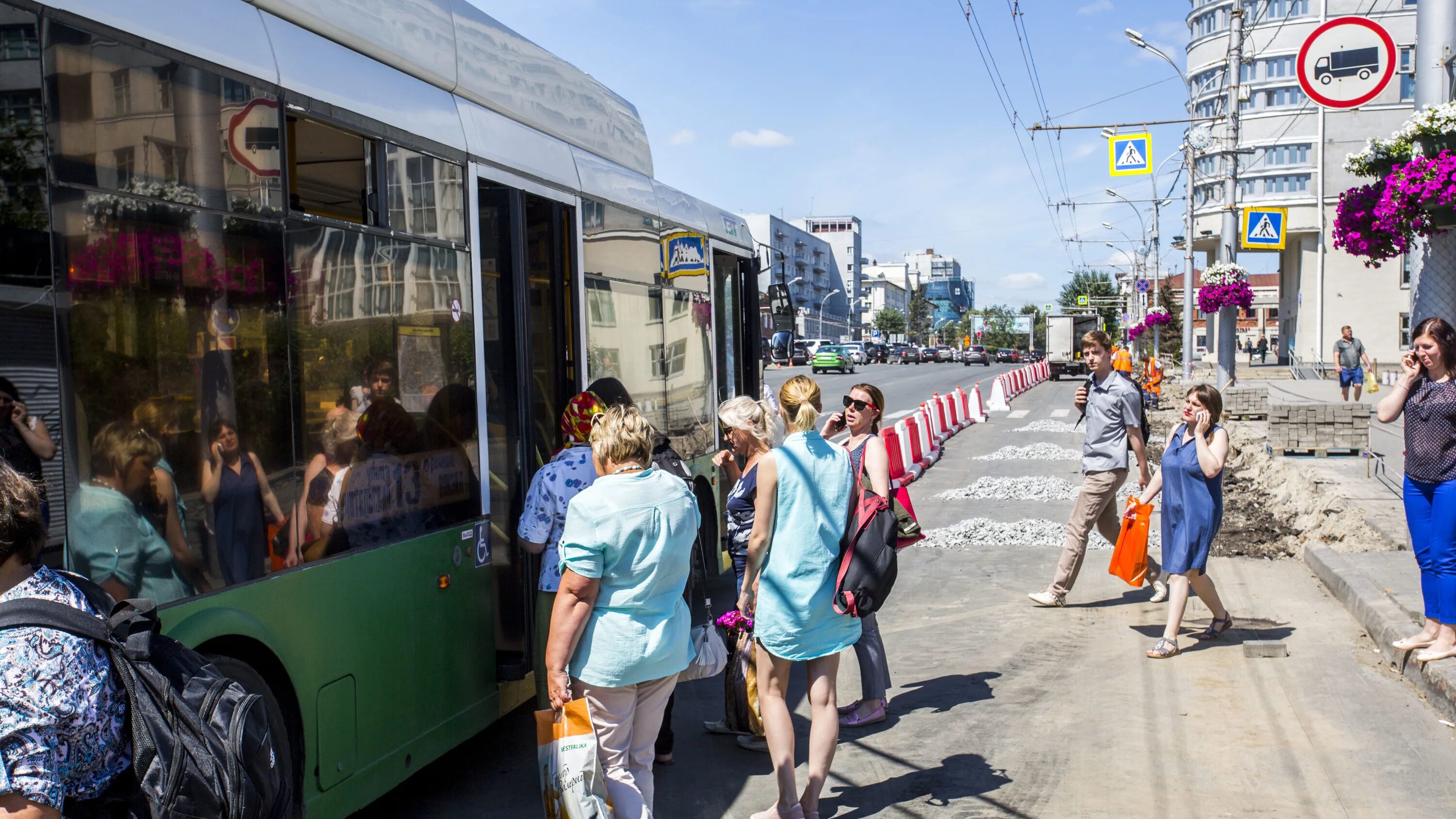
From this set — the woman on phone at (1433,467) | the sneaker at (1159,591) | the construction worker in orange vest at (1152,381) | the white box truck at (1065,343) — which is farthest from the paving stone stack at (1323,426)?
the white box truck at (1065,343)

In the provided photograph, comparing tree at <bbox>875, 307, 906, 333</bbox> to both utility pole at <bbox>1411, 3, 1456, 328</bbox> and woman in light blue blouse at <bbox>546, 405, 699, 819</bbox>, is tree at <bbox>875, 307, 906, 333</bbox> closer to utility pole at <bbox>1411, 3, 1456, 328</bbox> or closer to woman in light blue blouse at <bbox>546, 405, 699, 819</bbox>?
utility pole at <bbox>1411, 3, 1456, 328</bbox>

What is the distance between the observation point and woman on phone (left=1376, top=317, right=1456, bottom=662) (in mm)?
5891

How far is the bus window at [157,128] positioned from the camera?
3.00m

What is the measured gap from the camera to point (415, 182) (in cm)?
466

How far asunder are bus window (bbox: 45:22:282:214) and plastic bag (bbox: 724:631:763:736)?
2.99m

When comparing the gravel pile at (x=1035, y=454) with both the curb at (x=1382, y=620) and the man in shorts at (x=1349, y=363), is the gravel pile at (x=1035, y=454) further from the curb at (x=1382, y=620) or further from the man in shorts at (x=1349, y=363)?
the curb at (x=1382, y=620)

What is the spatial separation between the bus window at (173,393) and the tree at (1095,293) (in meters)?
80.2

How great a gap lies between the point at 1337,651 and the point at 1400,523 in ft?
12.1

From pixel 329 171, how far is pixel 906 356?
77.8 metres

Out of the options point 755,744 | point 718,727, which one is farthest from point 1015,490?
point 755,744

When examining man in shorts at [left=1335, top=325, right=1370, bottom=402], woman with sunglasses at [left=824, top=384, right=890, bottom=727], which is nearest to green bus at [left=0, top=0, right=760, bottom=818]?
woman with sunglasses at [left=824, top=384, right=890, bottom=727]

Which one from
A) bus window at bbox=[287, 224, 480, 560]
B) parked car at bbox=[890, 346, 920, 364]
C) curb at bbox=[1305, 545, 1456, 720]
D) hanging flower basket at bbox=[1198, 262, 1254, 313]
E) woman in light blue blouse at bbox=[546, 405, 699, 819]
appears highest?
hanging flower basket at bbox=[1198, 262, 1254, 313]

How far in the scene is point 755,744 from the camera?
562 cm

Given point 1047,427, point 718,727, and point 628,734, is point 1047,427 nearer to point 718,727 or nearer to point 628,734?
point 718,727
